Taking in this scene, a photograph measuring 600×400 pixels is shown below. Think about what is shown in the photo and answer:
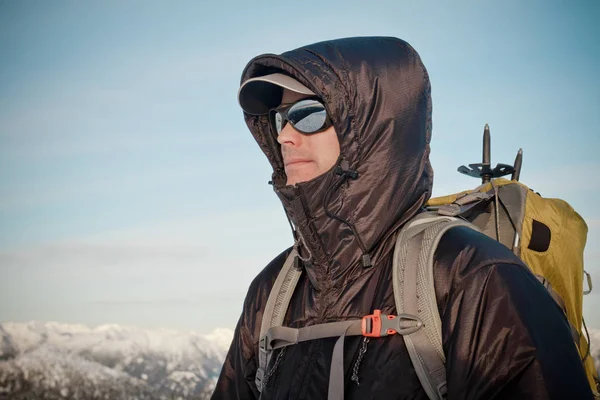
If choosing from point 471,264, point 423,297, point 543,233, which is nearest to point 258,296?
point 423,297

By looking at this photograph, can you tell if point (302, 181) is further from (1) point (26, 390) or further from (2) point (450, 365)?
(1) point (26, 390)

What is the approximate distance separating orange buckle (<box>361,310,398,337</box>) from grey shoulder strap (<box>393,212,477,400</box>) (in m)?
0.08

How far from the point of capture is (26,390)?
41.1ft

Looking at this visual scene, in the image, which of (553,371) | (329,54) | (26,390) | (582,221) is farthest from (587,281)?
(26,390)

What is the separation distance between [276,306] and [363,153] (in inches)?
40.3

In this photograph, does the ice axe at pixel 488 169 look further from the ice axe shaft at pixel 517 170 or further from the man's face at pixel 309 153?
the man's face at pixel 309 153

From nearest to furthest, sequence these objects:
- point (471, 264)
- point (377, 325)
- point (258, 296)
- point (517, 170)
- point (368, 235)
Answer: point (471, 264), point (377, 325), point (368, 235), point (258, 296), point (517, 170)

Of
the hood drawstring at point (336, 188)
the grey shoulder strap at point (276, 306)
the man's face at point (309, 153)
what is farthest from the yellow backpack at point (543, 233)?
the grey shoulder strap at point (276, 306)

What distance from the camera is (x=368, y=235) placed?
3312mm

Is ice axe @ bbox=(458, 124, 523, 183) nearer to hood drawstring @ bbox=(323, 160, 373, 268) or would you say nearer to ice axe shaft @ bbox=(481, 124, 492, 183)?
ice axe shaft @ bbox=(481, 124, 492, 183)

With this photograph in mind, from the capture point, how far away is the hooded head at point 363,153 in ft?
10.8

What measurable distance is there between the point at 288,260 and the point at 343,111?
1075 millimetres

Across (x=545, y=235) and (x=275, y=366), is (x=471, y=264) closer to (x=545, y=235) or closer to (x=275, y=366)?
(x=545, y=235)

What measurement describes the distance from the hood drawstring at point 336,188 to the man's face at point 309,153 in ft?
0.34
